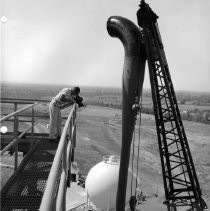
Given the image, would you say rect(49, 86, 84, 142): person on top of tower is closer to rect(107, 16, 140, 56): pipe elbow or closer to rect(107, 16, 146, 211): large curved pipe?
rect(107, 16, 146, 211): large curved pipe

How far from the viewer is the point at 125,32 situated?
39.9ft

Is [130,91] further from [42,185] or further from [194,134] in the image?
[194,134]

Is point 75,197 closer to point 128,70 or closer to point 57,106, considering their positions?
point 57,106

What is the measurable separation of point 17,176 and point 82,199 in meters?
7.32

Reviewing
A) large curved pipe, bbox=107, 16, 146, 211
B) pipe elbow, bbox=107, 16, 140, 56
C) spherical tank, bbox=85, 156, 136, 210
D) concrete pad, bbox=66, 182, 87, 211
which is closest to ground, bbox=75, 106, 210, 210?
concrete pad, bbox=66, 182, 87, 211

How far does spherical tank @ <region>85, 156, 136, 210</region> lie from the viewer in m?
11.8

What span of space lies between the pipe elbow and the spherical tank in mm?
4639

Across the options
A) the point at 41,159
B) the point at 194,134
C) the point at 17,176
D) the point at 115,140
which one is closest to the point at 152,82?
the point at 41,159

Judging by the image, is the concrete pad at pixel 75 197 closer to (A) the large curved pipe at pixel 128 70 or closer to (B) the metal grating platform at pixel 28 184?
(A) the large curved pipe at pixel 128 70

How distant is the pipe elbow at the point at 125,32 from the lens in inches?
480

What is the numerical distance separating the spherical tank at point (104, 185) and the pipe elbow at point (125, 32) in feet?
15.2

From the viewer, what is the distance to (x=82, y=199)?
44.0ft

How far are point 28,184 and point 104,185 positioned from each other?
604 centimetres

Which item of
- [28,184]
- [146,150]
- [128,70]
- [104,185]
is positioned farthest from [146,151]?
[28,184]
